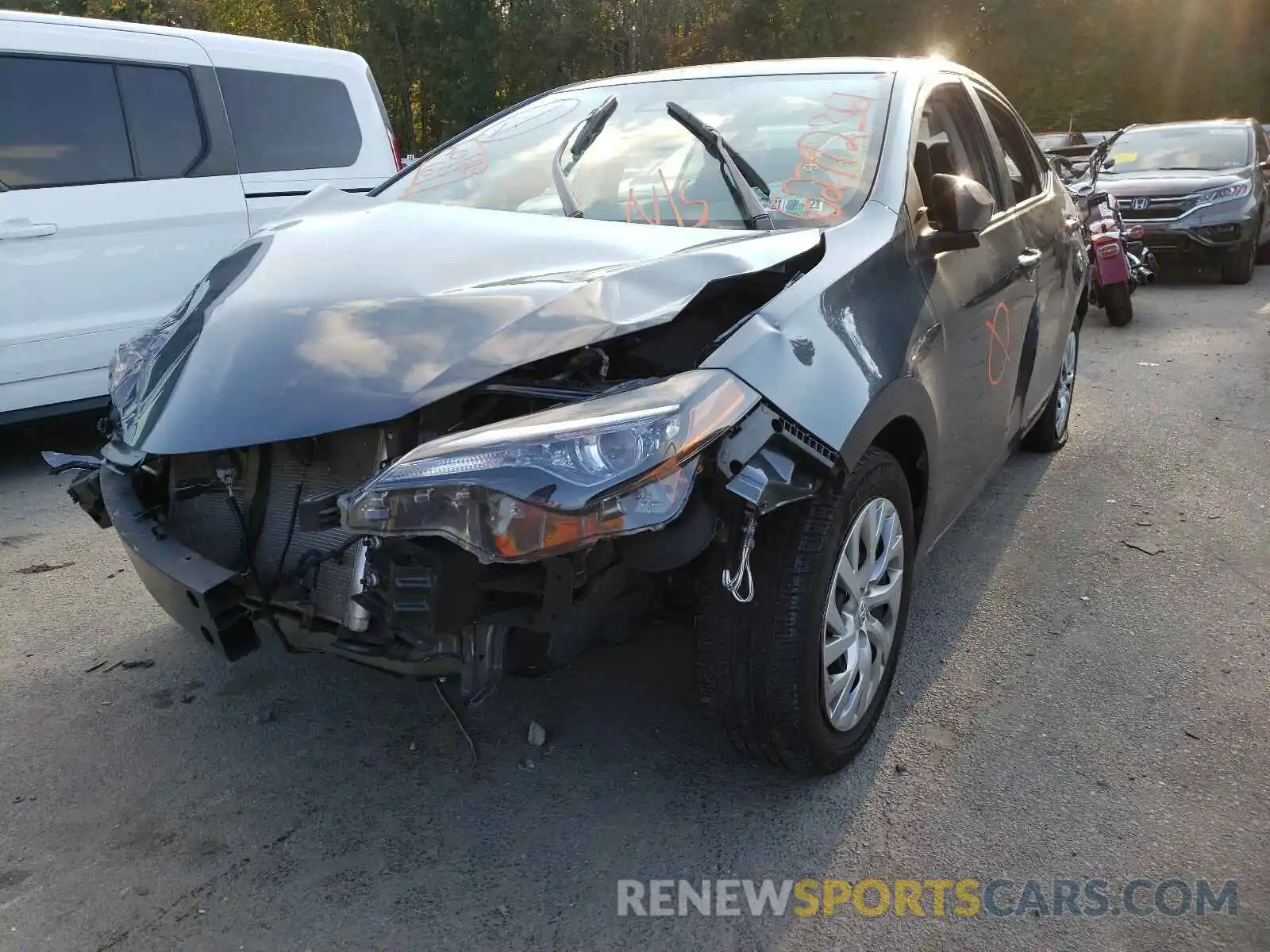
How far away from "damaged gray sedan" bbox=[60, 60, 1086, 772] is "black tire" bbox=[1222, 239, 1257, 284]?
8884 millimetres

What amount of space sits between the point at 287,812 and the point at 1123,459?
422 centimetres

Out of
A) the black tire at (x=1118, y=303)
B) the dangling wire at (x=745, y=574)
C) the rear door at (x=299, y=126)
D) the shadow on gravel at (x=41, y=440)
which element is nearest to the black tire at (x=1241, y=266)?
the black tire at (x=1118, y=303)

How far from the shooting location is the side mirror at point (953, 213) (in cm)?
278

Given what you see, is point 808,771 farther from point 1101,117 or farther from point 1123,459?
point 1101,117

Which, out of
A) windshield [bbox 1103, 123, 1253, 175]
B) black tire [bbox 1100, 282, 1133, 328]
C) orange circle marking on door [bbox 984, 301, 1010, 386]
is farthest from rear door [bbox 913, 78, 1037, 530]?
windshield [bbox 1103, 123, 1253, 175]

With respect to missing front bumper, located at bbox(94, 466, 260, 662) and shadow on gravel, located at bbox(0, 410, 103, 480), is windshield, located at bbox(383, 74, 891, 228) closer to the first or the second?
missing front bumper, located at bbox(94, 466, 260, 662)

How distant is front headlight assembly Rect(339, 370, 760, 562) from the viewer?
1.82 metres

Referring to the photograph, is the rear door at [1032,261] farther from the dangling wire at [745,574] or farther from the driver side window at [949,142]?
the dangling wire at [745,574]

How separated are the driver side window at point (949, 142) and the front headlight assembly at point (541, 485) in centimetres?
149

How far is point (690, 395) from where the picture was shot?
198cm

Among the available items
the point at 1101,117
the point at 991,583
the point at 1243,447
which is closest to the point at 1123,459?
the point at 1243,447

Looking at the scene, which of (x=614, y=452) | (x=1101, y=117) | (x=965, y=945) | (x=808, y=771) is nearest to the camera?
(x=614, y=452)

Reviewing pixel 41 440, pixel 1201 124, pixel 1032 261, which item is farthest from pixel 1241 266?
pixel 41 440

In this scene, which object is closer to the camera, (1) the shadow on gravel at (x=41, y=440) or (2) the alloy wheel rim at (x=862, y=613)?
(2) the alloy wheel rim at (x=862, y=613)
